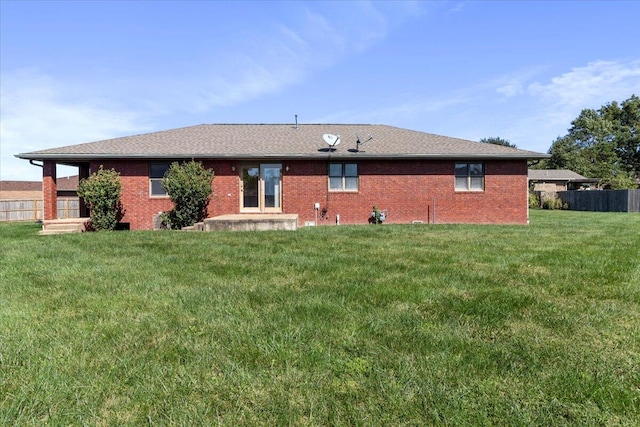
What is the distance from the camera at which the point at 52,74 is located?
1171cm

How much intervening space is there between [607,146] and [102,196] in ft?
209

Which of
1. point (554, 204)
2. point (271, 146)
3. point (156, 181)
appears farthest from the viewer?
point (554, 204)

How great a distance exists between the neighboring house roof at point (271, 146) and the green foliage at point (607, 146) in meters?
46.4

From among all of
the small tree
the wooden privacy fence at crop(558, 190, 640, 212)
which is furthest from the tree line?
the small tree

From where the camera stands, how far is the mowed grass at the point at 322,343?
212cm

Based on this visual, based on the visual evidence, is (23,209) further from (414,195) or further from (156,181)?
(414,195)

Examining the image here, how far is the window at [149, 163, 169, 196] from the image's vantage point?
47.3 ft

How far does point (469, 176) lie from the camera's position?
15.0 metres

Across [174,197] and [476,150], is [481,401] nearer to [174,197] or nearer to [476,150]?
Result: [174,197]

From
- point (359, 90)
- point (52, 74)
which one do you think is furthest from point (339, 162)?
point (52, 74)

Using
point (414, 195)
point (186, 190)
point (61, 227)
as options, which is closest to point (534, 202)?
point (414, 195)

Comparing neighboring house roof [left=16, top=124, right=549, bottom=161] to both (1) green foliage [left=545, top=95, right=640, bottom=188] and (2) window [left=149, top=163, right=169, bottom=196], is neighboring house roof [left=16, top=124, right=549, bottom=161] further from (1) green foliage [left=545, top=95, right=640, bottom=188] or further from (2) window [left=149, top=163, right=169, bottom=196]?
(1) green foliage [left=545, top=95, right=640, bottom=188]

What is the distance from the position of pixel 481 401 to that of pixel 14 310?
4.49 meters

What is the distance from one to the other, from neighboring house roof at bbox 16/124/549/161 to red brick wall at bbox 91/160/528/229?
52cm
